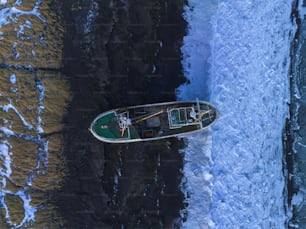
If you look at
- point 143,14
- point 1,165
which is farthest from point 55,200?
point 143,14

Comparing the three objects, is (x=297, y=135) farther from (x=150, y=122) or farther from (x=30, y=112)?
(x=30, y=112)

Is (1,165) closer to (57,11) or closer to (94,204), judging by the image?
(94,204)

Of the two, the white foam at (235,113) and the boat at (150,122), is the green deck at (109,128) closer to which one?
the boat at (150,122)

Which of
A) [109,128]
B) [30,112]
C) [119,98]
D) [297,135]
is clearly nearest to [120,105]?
[119,98]

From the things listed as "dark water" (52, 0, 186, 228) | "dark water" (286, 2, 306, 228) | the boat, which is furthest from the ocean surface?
the boat

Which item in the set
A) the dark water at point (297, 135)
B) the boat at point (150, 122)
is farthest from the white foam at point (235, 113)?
the boat at point (150, 122)

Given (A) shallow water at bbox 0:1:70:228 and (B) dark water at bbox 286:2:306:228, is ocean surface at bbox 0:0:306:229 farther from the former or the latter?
(B) dark water at bbox 286:2:306:228
